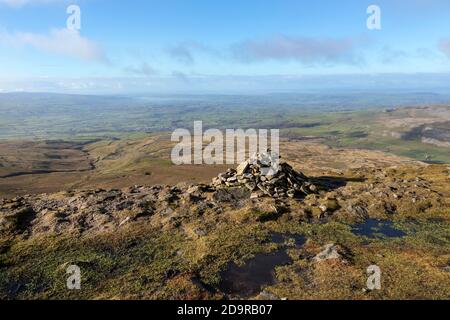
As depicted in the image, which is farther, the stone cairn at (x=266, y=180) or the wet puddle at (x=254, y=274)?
the stone cairn at (x=266, y=180)

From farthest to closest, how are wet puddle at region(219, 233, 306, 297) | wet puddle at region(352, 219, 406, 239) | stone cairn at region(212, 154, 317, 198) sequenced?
stone cairn at region(212, 154, 317, 198), wet puddle at region(352, 219, 406, 239), wet puddle at region(219, 233, 306, 297)

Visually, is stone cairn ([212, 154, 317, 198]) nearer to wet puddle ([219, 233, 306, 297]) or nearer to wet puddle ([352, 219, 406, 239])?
wet puddle ([352, 219, 406, 239])

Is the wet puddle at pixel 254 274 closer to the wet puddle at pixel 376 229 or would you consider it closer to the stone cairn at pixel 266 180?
the wet puddle at pixel 376 229

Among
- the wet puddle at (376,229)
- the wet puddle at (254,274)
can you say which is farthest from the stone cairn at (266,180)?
the wet puddle at (254,274)

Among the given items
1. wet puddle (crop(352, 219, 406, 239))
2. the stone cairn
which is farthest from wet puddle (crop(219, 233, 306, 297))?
the stone cairn

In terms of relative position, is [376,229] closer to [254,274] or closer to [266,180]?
[266,180]
